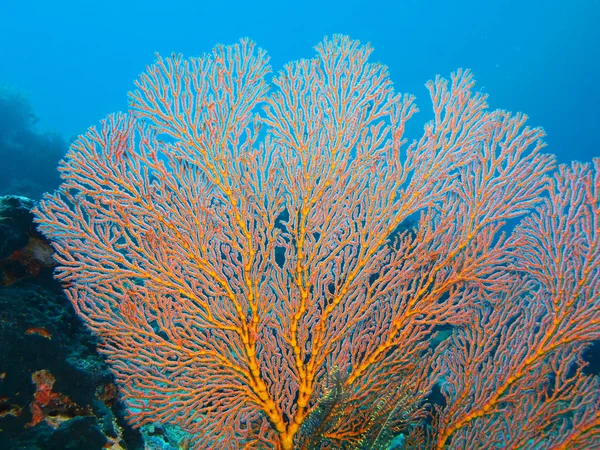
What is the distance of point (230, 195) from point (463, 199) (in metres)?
2.55

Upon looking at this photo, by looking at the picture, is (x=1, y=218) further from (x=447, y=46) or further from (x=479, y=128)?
(x=447, y=46)

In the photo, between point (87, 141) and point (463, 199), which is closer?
point (87, 141)

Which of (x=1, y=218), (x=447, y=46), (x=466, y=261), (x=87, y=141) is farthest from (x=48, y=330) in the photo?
(x=447, y=46)

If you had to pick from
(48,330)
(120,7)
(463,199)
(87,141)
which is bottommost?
(48,330)

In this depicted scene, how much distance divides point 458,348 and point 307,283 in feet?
7.61

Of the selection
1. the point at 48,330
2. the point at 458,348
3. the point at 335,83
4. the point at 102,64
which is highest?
the point at 102,64

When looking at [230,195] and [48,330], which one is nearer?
[48,330]

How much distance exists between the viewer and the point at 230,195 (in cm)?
336

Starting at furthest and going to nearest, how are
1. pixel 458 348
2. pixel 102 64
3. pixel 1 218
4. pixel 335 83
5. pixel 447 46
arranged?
pixel 102 64 < pixel 447 46 < pixel 458 348 < pixel 335 83 < pixel 1 218

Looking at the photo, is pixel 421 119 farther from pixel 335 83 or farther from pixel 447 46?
pixel 335 83

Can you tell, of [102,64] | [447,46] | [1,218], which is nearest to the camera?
[1,218]

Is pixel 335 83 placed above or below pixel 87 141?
above

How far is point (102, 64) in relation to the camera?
115375mm

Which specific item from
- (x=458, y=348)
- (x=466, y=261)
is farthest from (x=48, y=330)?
(x=458, y=348)
